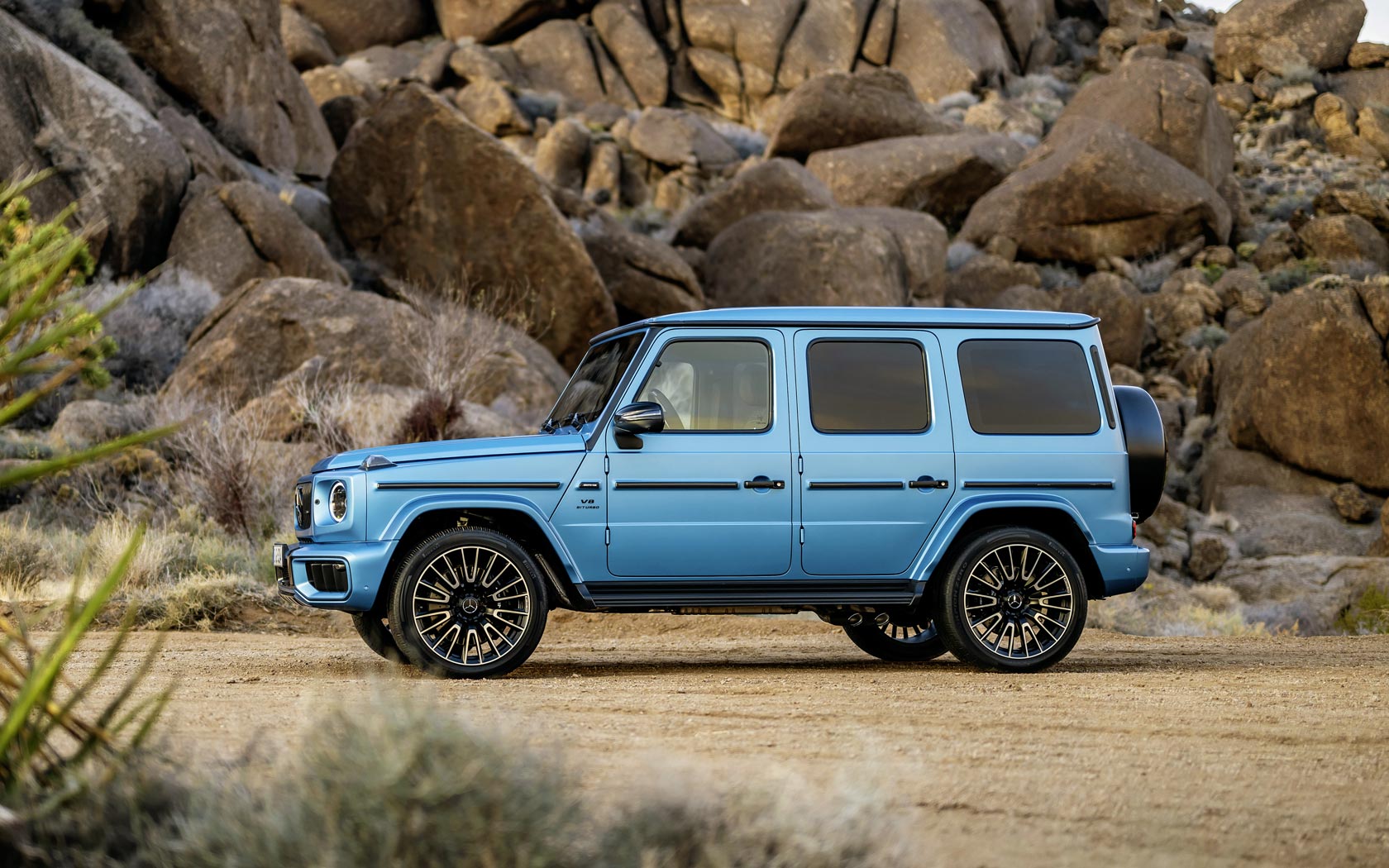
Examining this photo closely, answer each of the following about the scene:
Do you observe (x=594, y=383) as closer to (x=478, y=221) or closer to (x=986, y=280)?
(x=478, y=221)

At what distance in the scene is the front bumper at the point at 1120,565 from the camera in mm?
8984

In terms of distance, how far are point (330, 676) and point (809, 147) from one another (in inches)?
1359

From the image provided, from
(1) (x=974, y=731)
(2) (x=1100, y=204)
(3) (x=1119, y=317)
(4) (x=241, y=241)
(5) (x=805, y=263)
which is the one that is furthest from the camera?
(2) (x=1100, y=204)

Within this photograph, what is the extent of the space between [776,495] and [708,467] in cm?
45

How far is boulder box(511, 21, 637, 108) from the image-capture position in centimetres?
5466

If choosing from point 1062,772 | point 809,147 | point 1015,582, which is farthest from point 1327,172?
point 1062,772

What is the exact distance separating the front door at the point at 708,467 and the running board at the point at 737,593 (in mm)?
66

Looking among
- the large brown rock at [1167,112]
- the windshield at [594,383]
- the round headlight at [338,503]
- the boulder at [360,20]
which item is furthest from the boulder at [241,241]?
the boulder at [360,20]

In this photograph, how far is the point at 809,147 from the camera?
41.0m

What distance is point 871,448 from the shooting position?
873 cm

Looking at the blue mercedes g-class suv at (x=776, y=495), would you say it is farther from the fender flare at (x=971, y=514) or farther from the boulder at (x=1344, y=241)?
the boulder at (x=1344, y=241)

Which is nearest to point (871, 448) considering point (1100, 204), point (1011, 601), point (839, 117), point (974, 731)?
point (1011, 601)

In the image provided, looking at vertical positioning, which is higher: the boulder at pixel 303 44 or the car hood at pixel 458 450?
the boulder at pixel 303 44

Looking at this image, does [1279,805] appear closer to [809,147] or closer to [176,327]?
[176,327]
